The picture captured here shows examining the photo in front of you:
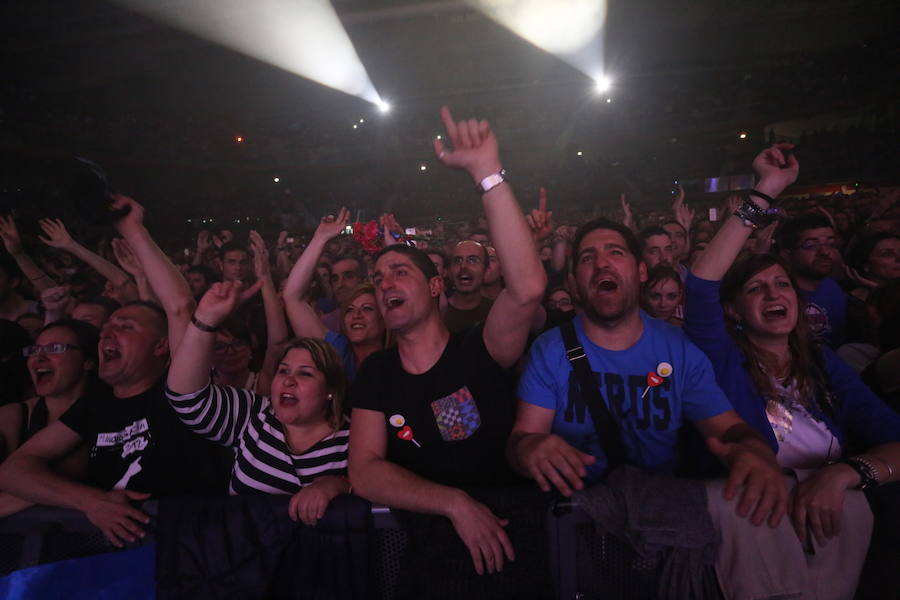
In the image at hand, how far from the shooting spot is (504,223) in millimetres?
1753

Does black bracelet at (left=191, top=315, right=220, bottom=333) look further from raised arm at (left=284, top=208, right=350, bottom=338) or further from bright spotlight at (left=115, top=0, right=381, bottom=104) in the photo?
bright spotlight at (left=115, top=0, right=381, bottom=104)

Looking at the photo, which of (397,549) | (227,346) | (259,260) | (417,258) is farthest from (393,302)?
(259,260)

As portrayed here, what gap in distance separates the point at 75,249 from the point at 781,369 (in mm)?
4872

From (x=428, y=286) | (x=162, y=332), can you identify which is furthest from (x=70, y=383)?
(x=428, y=286)

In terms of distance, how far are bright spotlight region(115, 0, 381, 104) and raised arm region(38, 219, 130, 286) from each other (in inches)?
365

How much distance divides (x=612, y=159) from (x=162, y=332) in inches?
843

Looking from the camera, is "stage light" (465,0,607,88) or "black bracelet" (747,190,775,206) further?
"stage light" (465,0,607,88)

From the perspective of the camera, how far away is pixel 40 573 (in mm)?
1468

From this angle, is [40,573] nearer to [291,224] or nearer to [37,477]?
[37,477]

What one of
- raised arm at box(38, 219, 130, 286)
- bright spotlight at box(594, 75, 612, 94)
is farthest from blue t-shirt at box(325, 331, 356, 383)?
bright spotlight at box(594, 75, 612, 94)

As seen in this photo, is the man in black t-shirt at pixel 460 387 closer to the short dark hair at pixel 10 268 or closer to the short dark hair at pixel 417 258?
the short dark hair at pixel 417 258

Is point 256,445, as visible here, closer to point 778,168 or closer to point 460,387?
point 460,387

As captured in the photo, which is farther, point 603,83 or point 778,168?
point 603,83

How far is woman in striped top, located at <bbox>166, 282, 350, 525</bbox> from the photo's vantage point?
6.26 ft
